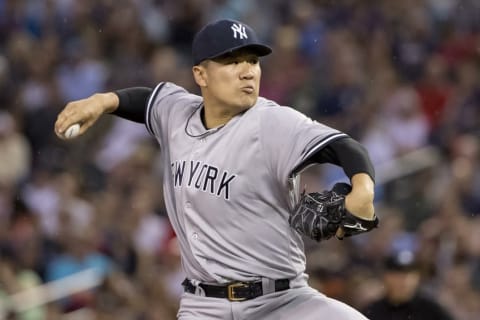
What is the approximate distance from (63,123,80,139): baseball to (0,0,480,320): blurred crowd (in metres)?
3.50

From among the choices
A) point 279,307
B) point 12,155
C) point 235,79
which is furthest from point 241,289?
point 12,155

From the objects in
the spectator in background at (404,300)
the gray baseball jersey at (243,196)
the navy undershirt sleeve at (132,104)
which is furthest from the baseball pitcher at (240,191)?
the spectator in background at (404,300)

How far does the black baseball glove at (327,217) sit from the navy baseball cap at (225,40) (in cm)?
72

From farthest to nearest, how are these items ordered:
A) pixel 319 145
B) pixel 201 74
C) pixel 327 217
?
1. pixel 201 74
2. pixel 319 145
3. pixel 327 217

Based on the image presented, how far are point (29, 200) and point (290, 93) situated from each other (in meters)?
2.49

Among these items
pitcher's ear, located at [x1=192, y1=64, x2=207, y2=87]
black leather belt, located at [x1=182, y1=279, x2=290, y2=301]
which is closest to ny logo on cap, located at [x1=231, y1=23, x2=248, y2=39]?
pitcher's ear, located at [x1=192, y1=64, x2=207, y2=87]

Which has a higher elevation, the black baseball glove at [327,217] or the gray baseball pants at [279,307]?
the black baseball glove at [327,217]

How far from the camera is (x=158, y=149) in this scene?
414 inches

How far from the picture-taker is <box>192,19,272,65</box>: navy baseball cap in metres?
5.04

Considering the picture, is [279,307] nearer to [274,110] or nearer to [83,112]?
[274,110]

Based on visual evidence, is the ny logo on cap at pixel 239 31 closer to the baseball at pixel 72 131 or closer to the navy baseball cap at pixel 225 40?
the navy baseball cap at pixel 225 40

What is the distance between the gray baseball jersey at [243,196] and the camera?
4926mm

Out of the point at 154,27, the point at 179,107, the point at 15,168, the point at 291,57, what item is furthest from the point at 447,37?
the point at 179,107

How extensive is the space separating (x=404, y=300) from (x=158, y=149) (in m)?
3.76
